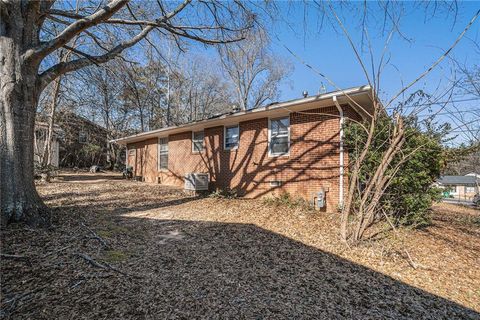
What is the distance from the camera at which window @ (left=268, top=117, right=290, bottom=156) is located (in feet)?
26.9

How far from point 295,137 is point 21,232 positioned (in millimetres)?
6756

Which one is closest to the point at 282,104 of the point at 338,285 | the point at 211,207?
the point at 211,207

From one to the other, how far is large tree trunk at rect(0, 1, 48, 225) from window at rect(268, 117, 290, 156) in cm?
625

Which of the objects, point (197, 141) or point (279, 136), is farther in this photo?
point (197, 141)

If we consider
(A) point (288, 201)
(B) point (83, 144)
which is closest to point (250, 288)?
(A) point (288, 201)

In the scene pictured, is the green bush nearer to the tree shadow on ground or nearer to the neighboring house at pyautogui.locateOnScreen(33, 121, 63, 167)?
the tree shadow on ground

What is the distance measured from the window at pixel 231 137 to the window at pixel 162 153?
4808mm

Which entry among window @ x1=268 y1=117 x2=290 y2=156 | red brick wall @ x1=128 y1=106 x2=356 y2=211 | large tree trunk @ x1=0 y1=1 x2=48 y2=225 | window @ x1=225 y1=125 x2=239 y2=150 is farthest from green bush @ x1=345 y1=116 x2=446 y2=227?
large tree trunk @ x1=0 y1=1 x2=48 y2=225

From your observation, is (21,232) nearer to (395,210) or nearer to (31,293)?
(31,293)

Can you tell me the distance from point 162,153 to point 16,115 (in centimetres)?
940

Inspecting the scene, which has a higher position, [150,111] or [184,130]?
[150,111]

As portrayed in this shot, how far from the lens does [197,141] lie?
1127 centimetres

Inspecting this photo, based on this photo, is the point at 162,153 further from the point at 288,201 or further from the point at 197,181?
the point at 288,201

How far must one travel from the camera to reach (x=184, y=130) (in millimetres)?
11719
